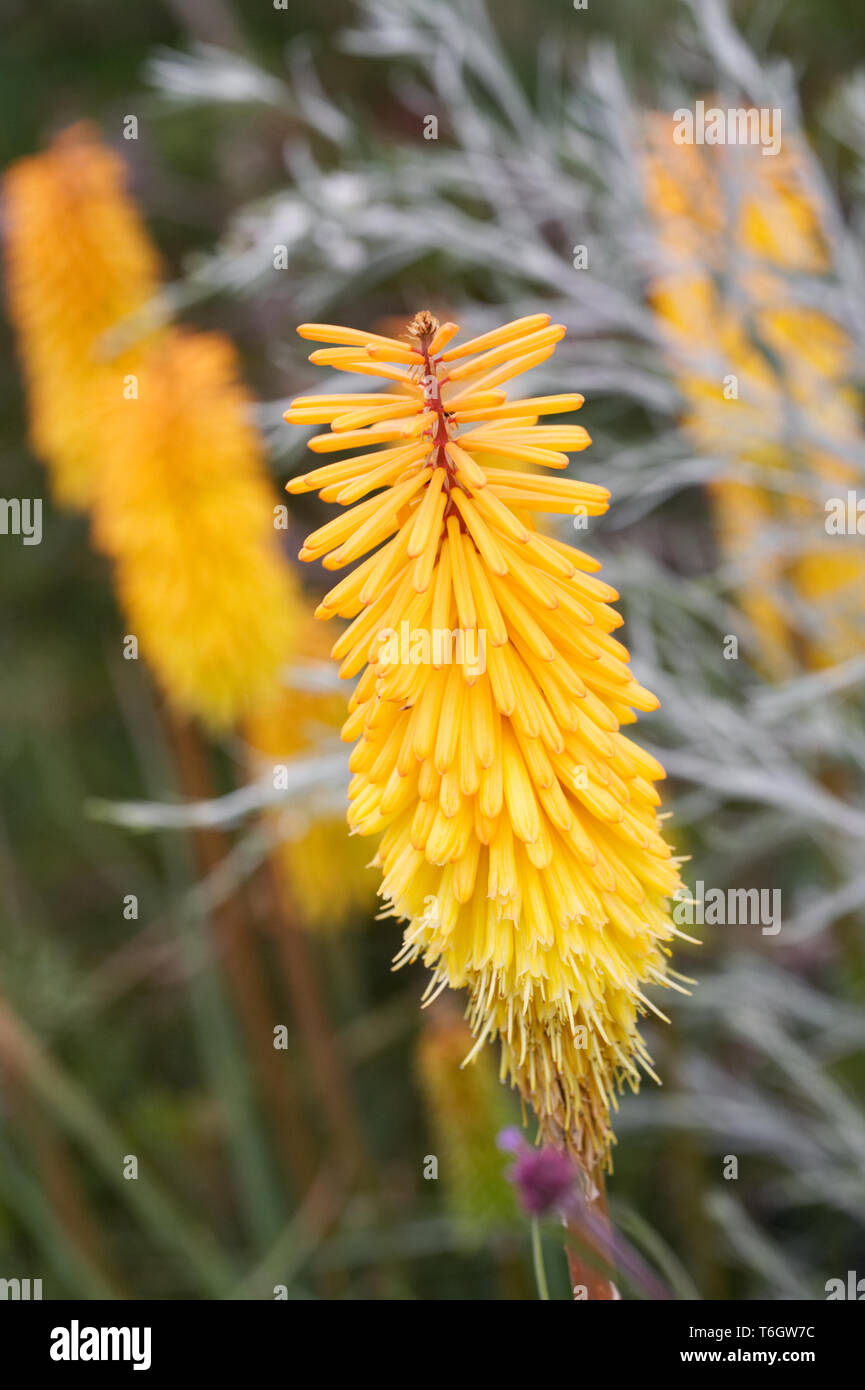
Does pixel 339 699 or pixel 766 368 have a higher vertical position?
pixel 766 368

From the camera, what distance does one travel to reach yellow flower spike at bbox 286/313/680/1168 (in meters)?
1.26

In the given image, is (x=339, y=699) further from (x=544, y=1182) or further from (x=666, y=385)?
(x=544, y=1182)

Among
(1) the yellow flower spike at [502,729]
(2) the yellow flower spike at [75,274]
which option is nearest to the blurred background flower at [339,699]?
(2) the yellow flower spike at [75,274]

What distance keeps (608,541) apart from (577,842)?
384 cm

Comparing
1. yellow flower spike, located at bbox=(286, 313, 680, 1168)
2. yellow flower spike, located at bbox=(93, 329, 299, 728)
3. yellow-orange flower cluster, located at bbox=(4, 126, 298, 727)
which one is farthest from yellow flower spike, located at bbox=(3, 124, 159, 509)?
yellow flower spike, located at bbox=(286, 313, 680, 1168)

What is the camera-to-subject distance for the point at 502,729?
4.44 feet

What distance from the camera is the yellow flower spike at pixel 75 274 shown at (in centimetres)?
336

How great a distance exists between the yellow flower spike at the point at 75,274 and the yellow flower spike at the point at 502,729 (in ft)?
7.32

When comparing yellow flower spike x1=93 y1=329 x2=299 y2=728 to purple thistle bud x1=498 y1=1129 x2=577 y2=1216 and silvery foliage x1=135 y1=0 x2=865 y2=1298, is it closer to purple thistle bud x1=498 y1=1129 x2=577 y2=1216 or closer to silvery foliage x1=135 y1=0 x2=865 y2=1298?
silvery foliage x1=135 y1=0 x2=865 y2=1298

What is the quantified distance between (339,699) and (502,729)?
2118 mm

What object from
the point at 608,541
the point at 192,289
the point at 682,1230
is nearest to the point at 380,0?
the point at 192,289

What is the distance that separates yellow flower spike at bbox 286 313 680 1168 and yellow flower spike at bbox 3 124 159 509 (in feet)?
7.32

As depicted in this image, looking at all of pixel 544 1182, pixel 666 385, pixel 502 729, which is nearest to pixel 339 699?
pixel 666 385

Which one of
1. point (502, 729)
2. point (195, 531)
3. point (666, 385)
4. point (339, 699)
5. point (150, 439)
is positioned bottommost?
point (502, 729)
